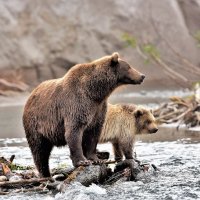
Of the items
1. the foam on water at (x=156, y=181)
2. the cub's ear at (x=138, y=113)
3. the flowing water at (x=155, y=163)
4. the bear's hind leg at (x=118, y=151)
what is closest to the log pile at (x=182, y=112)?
the flowing water at (x=155, y=163)

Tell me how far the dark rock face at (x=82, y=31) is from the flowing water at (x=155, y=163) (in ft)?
36.4

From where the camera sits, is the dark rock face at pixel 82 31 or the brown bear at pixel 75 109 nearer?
the brown bear at pixel 75 109

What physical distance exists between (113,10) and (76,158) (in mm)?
23562

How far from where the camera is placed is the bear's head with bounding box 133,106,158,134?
38.2ft

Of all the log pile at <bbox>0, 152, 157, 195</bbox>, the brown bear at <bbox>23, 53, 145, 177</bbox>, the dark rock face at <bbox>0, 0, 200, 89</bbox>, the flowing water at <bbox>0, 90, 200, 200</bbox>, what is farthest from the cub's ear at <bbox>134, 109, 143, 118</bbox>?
the dark rock face at <bbox>0, 0, 200, 89</bbox>

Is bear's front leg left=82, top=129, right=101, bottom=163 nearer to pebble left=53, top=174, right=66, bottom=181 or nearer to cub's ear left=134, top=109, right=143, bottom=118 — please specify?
pebble left=53, top=174, right=66, bottom=181

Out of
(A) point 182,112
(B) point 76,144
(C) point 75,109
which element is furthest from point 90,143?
(A) point 182,112

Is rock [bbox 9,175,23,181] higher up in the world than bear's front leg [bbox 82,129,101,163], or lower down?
lower down

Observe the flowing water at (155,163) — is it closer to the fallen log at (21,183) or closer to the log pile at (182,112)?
the fallen log at (21,183)

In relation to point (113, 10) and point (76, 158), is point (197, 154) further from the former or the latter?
point (113, 10)

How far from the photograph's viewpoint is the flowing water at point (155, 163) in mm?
8906

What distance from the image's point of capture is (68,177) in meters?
9.23

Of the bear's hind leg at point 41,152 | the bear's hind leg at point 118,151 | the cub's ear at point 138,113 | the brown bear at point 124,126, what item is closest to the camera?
the bear's hind leg at point 41,152

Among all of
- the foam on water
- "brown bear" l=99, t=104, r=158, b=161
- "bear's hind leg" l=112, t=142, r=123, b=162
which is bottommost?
the foam on water
